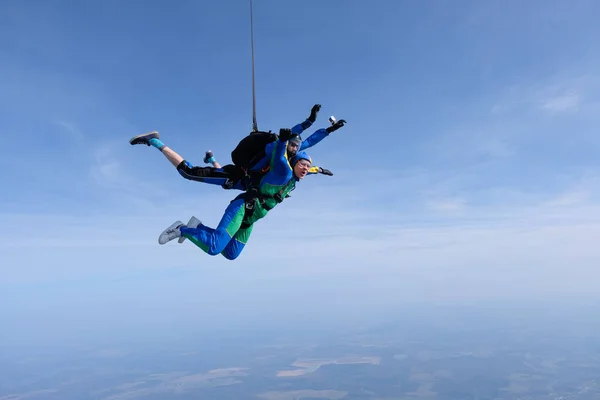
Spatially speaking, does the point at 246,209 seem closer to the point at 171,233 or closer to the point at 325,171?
the point at 171,233

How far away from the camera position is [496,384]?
115375mm

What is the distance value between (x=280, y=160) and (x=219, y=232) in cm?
136

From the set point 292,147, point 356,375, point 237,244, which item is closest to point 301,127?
point 292,147

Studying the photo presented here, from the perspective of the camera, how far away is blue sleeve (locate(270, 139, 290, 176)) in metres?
4.94

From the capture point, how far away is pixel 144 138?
593 cm

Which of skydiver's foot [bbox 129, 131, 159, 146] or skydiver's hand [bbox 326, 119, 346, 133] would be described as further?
skydiver's foot [bbox 129, 131, 159, 146]

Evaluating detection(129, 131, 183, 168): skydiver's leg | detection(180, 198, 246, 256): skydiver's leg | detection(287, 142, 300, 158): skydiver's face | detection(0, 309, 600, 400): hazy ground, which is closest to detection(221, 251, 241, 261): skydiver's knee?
detection(180, 198, 246, 256): skydiver's leg

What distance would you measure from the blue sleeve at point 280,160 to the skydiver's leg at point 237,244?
1.33 metres

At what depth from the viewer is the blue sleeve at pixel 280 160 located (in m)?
4.94

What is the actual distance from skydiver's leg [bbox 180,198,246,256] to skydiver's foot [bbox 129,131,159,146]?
1.63 m

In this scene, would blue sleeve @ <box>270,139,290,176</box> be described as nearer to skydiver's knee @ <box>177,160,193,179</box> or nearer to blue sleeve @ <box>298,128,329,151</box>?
blue sleeve @ <box>298,128,329,151</box>

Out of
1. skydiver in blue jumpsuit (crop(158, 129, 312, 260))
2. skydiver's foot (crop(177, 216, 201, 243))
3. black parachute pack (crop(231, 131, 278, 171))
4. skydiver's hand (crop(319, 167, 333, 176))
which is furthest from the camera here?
skydiver's hand (crop(319, 167, 333, 176))

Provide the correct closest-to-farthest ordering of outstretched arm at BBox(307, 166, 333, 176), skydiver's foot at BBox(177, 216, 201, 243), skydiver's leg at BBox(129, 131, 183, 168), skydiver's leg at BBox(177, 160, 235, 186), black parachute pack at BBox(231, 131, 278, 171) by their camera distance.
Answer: black parachute pack at BBox(231, 131, 278, 171) → skydiver's foot at BBox(177, 216, 201, 243) → skydiver's leg at BBox(177, 160, 235, 186) → skydiver's leg at BBox(129, 131, 183, 168) → outstretched arm at BBox(307, 166, 333, 176)

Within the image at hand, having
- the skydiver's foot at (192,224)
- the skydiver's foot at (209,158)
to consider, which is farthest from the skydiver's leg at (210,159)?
the skydiver's foot at (192,224)
